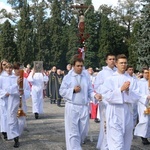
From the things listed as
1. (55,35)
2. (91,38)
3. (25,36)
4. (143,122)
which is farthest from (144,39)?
(55,35)

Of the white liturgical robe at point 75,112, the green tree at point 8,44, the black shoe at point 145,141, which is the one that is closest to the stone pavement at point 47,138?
the black shoe at point 145,141

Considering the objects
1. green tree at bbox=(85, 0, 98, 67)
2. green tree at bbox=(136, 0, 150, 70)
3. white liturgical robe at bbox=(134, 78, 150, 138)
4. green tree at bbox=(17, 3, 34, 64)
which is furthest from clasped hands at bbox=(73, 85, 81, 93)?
green tree at bbox=(85, 0, 98, 67)

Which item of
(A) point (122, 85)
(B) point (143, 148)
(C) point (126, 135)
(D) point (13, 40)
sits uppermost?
(D) point (13, 40)

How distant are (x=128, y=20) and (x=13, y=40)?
711 inches

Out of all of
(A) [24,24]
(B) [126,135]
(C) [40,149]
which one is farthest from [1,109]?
(A) [24,24]

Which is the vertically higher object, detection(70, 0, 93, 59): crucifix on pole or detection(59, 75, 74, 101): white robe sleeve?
detection(70, 0, 93, 59): crucifix on pole

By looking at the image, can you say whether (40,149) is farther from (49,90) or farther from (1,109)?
(49,90)

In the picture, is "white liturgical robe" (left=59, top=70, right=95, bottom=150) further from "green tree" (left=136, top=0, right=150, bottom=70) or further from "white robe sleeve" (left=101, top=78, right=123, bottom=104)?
"green tree" (left=136, top=0, right=150, bottom=70)

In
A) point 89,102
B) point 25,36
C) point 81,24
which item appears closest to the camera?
point 89,102

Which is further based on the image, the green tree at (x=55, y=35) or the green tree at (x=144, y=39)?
the green tree at (x=55, y=35)

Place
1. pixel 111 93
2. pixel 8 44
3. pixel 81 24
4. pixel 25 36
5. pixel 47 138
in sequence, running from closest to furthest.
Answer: pixel 111 93, pixel 47 138, pixel 81 24, pixel 25 36, pixel 8 44

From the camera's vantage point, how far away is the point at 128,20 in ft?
197

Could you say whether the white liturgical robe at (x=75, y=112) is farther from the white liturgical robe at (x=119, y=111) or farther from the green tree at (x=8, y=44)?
the green tree at (x=8, y=44)

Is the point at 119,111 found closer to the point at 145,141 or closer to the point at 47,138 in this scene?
the point at 145,141
